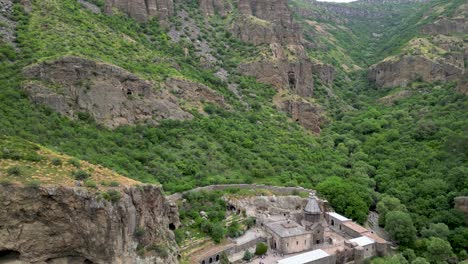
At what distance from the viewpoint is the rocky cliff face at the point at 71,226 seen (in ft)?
77.1

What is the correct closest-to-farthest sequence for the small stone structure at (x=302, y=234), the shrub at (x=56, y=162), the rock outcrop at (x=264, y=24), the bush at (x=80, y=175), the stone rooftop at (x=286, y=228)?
the bush at (x=80, y=175)
the shrub at (x=56, y=162)
the small stone structure at (x=302, y=234)
the stone rooftop at (x=286, y=228)
the rock outcrop at (x=264, y=24)

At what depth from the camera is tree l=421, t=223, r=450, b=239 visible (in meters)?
44.7

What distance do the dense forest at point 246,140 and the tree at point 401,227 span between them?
0.12 m

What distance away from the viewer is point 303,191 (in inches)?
1912

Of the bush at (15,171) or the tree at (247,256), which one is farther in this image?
the tree at (247,256)

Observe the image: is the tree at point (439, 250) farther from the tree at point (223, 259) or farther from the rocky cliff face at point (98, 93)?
the rocky cliff face at point (98, 93)

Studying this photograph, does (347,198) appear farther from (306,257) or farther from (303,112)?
(303,112)

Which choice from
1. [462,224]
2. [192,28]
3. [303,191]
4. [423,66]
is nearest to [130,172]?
[303,191]

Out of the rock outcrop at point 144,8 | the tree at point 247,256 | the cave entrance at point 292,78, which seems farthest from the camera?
the cave entrance at point 292,78

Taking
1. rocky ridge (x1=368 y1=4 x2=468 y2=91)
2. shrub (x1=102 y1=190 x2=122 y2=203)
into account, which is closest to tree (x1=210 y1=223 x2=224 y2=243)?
shrub (x1=102 y1=190 x2=122 y2=203)

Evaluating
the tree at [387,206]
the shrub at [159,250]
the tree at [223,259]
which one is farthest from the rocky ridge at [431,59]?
the shrub at [159,250]

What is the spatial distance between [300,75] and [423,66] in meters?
31.2

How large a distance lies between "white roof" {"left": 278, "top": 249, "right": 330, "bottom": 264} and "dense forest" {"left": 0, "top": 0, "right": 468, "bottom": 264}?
5639 mm

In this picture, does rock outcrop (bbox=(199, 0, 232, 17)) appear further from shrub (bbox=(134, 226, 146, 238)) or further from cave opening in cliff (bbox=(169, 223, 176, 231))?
shrub (bbox=(134, 226, 146, 238))
